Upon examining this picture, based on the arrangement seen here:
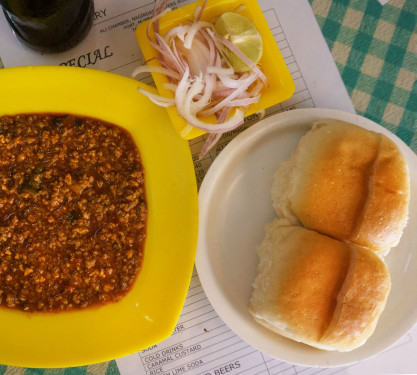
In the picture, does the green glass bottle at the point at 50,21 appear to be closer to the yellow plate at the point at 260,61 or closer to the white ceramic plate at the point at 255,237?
the yellow plate at the point at 260,61

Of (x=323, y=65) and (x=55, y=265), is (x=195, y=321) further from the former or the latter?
(x=323, y=65)

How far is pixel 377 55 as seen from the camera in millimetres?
1971

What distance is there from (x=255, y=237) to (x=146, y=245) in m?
0.45

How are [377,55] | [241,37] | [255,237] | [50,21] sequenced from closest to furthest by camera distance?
1. [50,21]
2. [241,37]
3. [255,237]
4. [377,55]

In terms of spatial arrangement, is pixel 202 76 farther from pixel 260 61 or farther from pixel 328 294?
pixel 328 294

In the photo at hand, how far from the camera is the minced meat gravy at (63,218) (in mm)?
1696

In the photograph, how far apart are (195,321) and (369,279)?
733 millimetres

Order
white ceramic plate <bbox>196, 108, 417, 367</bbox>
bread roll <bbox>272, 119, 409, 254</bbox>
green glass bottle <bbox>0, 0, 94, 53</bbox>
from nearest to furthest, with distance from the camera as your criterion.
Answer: green glass bottle <bbox>0, 0, 94, 53</bbox> < bread roll <bbox>272, 119, 409, 254</bbox> < white ceramic plate <bbox>196, 108, 417, 367</bbox>

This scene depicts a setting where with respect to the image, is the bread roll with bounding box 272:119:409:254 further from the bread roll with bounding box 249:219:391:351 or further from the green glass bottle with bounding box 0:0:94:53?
the green glass bottle with bounding box 0:0:94:53

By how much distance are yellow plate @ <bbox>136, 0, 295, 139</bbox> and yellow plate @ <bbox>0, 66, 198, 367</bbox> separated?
74 millimetres

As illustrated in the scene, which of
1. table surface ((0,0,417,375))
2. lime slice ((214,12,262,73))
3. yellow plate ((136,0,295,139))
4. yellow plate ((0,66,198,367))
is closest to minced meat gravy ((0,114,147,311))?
yellow plate ((0,66,198,367))

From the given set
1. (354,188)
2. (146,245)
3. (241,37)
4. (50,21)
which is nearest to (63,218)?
(146,245)

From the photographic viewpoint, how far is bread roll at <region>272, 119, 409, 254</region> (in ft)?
5.27

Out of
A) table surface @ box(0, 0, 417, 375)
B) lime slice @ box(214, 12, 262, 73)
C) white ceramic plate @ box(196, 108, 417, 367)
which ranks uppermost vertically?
lime slice @ box(214, 12, 262, 73)
